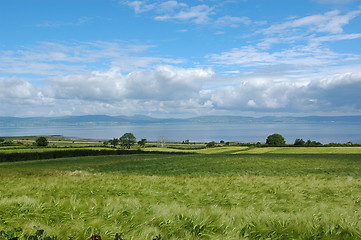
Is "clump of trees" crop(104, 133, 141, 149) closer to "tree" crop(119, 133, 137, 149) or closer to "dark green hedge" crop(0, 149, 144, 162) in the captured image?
"tree" crop(119, 133, 137, 149)

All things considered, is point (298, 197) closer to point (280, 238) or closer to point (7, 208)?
point (280, 238)

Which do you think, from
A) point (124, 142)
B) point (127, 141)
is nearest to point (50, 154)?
point (124, 142)

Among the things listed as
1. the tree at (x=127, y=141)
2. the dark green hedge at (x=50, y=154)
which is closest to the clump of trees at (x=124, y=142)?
the tree at (x=127, y=141)

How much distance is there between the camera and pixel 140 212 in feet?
17.8

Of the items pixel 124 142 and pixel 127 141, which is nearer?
pixel 124 142

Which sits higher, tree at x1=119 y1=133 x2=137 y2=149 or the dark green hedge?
tree at x1=119 y1=133 x2=137 y2=149

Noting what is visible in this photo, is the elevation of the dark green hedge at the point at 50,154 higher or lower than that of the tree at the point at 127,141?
lower

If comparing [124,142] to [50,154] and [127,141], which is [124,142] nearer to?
[127,141]

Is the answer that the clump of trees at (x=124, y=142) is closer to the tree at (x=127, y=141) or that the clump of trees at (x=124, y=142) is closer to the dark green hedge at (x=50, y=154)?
the tree at (x=127, y=141)

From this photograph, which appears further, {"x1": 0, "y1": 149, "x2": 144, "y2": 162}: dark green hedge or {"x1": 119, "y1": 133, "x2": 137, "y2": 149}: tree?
{"x1": 119, "y1": 133, "x2": 137, "y2": 149}: tree

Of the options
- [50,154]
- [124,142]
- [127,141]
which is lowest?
[50,154]

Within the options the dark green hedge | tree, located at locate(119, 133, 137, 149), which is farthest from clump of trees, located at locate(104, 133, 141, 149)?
the dark green hedge

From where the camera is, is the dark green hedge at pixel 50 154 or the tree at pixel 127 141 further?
the tree at pixel 127 141

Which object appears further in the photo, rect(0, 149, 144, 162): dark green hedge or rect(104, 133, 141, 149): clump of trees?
rect(104, 133, 141, 149): clump of trees
